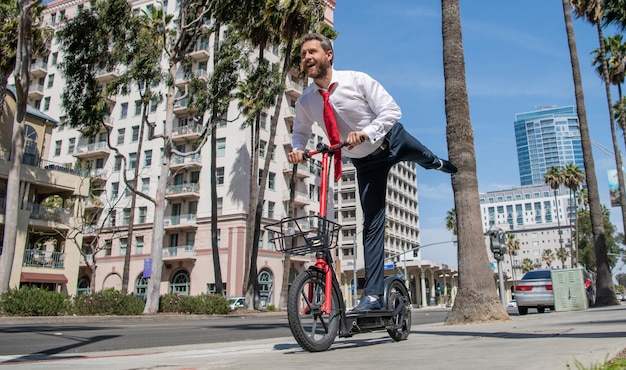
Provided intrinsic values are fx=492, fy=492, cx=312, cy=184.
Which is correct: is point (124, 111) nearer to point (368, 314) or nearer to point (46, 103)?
point (46, 103)

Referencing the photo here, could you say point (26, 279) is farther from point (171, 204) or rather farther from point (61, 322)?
point (171, 204)

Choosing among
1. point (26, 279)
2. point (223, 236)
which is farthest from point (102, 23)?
point (223, 236)

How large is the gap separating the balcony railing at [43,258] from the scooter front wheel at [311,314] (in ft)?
97.7

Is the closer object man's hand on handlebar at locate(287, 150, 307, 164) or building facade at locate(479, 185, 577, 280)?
man's hand on handlebar at locate(287, 150, 307, 164)

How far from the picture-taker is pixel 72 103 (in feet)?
70.7

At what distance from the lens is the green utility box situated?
15.9 meters

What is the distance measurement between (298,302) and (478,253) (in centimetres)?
593

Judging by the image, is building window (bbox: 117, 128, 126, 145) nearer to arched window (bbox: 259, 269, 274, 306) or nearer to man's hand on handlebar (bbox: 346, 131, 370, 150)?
arched window (bbox: 259, 269, 274, 306)

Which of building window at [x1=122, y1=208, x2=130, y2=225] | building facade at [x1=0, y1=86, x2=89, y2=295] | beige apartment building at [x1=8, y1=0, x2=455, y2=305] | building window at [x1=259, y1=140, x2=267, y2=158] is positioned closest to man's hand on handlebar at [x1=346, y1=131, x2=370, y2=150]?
building facade at [x1=0, y1=86, x2=89, y2=295]

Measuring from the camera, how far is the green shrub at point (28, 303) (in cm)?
1572

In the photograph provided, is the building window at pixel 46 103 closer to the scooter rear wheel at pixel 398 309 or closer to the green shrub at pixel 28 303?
the green shrub at pixel 28 303

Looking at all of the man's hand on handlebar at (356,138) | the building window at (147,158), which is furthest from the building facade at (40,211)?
the man's hand on handlebar at (356,138)

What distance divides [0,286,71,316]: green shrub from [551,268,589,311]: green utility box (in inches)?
652

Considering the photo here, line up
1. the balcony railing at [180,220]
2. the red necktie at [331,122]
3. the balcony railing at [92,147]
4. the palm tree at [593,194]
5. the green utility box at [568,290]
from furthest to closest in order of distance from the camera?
the balcony railing at [92,147] → the balcony railing at [180,220] → the palm tree at [593,194] → the green utility box at [568,290] → the red necktie at [331,122]
